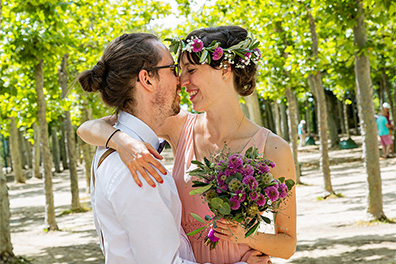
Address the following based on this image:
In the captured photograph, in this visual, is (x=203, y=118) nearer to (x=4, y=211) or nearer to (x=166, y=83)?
(x=166, y=83)

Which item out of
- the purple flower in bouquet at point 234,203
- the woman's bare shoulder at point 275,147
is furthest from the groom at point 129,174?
the woman's bare shoulder at point 275,147

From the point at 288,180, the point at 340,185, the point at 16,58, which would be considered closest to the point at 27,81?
the point at 16,58

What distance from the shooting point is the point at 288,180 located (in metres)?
2.56

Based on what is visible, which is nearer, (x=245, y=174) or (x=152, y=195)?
(x=152, y=195)

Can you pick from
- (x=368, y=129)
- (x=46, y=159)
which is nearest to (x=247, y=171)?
(x=368, y=129)

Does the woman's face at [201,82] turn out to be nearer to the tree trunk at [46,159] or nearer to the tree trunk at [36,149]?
the tree trunk at [46,159]

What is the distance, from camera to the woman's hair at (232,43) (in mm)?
2982

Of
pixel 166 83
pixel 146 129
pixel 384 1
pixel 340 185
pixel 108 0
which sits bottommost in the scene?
pixel 340 185

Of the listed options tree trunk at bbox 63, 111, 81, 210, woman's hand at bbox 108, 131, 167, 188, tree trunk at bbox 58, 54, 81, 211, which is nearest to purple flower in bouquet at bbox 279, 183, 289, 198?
woman's hand at bbox 108, 131, 167, 188

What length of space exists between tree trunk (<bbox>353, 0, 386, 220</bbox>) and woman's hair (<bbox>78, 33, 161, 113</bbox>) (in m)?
7.26

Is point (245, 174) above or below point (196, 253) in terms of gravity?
above

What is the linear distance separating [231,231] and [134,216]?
0.58 meters

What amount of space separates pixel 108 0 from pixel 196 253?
14470mm

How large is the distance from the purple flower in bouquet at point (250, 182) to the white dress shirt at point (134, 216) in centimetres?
32
